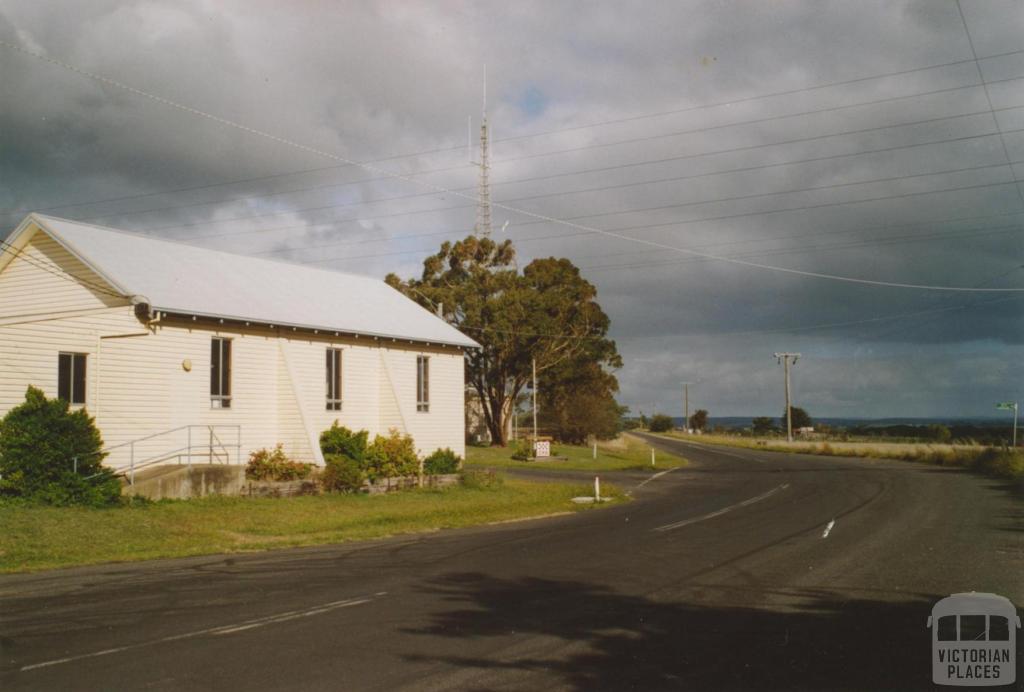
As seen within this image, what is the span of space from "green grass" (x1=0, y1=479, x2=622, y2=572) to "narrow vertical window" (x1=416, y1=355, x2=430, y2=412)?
24.1 ft

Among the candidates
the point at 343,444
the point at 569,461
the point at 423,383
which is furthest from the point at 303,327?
the point at 569,461

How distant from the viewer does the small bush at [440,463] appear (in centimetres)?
3125

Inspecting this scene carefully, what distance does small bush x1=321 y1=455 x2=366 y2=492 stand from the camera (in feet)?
80.4

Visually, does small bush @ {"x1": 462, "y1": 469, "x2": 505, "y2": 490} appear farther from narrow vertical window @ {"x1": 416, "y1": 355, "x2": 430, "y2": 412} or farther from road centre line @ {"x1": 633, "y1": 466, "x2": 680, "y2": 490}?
road centre line @ {"x1": 633, "y1": 466, "x2": 680, "y2": 490}

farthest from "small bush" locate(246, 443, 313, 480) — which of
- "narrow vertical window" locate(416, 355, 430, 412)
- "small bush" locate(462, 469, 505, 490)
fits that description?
"narrow vertical window" locate(416, 355, 430, 412)

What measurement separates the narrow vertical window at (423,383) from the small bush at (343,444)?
5.51 metres

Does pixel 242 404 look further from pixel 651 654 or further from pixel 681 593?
pixel 651 654

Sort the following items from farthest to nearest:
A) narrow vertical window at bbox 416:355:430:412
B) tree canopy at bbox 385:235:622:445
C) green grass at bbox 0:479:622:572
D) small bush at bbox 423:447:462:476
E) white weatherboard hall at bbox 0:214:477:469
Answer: tree canopy at bbox 385:235:622:445 < narrow vertical window at bbox 416:355:430:412 < small bush at bbox 423:447:462:476 < white weatherboard hall at bbox 0:214:477:469 < green grass at bbox 0:479:622:572

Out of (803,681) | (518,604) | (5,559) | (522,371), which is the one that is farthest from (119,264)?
(522,371)

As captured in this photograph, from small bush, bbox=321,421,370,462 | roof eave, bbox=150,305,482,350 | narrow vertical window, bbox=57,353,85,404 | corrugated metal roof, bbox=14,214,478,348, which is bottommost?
small bush, bbox=321,421,370,462

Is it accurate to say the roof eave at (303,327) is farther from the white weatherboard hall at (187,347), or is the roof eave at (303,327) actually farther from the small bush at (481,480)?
the small bush at (481,480)

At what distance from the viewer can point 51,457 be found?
18953mm

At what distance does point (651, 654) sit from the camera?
25.3 ft

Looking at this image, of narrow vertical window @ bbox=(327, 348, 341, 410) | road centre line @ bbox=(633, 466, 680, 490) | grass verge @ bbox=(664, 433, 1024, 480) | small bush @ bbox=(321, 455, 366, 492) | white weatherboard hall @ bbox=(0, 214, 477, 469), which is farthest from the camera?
grass verge @ bbox=(664, 433, 1024, 480)
